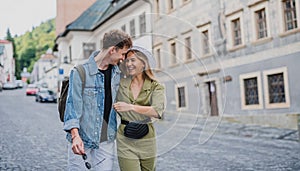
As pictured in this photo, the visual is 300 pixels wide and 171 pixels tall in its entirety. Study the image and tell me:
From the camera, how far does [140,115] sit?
5.66 feet

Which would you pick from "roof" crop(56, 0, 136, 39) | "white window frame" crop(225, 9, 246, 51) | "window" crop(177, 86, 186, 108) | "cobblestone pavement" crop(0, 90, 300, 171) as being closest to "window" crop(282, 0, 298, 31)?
"white window frame" crop(225, 9, 246, 51)

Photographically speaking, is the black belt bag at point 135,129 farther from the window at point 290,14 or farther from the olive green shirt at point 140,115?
the window at point 290,14

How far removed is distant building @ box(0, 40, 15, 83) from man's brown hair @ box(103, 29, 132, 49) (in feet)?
3.68

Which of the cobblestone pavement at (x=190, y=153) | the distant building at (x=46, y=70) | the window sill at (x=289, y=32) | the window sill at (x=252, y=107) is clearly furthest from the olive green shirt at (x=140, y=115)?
the window sill at (x=252, y=107)

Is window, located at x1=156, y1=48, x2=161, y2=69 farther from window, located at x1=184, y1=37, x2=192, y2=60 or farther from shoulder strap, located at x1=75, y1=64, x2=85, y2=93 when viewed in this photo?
shoulder strap, located at x1=75, y1=64, x2=85, y2=93

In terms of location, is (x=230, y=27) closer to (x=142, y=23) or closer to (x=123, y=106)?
(x=142, y=23)

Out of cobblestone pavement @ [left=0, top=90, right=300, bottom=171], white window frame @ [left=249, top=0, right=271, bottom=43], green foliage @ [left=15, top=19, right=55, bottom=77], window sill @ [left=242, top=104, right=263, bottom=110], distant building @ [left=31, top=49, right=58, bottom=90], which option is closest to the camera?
green foliage @ [left=15, top=19, right=55, bottom=77]

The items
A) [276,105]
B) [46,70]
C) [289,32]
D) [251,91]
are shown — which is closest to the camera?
[46,70]

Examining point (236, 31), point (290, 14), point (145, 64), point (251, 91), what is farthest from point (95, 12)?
point (236, 31)

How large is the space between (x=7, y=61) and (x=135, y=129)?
1.61 m

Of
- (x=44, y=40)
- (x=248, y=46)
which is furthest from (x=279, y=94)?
(x=44, y=40)

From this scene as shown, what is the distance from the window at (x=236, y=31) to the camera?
43.2 feet

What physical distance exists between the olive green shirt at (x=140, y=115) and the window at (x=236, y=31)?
11.6m

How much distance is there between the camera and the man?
178 cm
